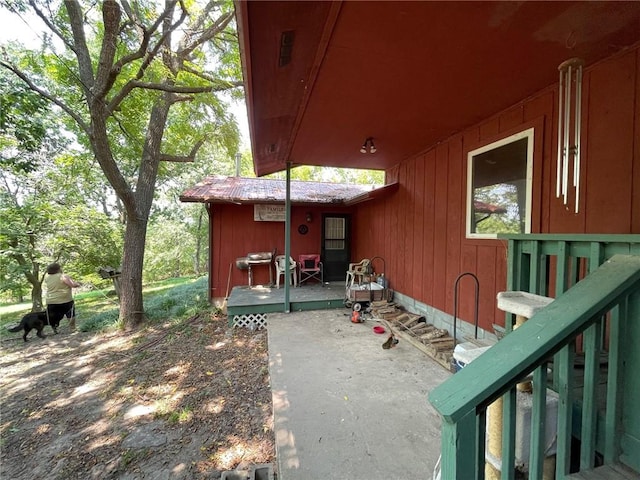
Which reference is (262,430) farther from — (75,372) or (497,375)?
(75,372)

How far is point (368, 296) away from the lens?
5.14 m

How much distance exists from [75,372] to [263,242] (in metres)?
4.13

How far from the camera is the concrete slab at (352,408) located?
5.66ft

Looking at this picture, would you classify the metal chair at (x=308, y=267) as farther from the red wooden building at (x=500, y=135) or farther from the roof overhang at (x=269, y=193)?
the red wooden building at (x=500, y=135)

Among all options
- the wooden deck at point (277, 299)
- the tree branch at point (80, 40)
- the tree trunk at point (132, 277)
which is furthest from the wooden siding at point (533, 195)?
the tree branch at point (80, 40)

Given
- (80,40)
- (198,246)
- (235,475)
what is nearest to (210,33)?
(80,40)

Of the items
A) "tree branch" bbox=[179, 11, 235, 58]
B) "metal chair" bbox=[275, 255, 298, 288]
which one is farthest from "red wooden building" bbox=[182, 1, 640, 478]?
"metal chair" bbox=[275, 255, 298, 288]

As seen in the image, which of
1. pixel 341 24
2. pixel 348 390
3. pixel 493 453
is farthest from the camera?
pixel 348 390

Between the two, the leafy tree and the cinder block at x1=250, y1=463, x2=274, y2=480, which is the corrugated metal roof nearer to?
the leafy tree

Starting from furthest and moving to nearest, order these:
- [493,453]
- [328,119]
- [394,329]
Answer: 1. [394,329]
2. [328,119]
3. [493,453]

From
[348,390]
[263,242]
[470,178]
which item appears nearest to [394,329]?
[348,390]

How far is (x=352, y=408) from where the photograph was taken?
7.56 ft

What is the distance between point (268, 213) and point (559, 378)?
20.7 ft

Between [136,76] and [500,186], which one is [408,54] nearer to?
[500,186]
